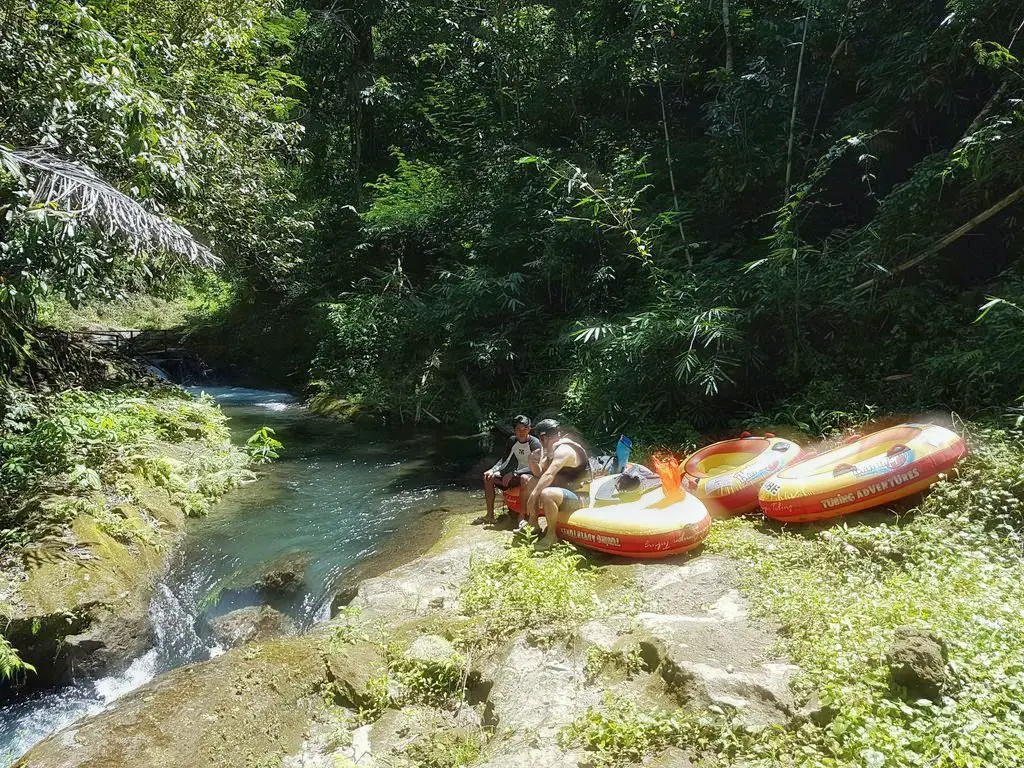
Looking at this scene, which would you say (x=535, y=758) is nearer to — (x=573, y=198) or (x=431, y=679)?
(x=431, y=679)

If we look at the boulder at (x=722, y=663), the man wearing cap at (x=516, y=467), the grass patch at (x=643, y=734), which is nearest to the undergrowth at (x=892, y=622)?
the grass patch at (x=643, y=734)

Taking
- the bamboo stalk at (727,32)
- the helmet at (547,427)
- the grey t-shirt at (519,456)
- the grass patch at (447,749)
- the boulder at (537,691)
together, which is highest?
the bamboo stalk at (727,32)

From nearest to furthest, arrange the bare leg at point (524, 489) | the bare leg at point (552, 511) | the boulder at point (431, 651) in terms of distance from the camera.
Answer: the boulder at point (431, 651) < the bare leg at point (552, 511) < the bare leg at point (524, 489)

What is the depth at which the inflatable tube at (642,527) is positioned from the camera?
16.0 ft

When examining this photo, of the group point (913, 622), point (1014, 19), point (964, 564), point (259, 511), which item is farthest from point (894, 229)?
point (259, 511)

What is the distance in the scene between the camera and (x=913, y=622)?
3.21 meters

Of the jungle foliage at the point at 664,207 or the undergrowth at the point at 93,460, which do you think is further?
the jungle foliage at the point at 664,207

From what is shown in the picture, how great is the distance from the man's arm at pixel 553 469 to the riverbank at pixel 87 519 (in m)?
3.47

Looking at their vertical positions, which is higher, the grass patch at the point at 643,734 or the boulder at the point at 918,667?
the boulder at the point at 918,667

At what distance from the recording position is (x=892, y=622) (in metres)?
3.27

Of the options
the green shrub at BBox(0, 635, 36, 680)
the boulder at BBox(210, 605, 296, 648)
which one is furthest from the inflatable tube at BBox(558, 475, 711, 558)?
the green shrub at BBox(0, 635, 36, 680)

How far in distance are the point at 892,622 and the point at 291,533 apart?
19.2 feet

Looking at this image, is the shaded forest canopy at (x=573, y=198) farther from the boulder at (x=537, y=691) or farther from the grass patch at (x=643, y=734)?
the grass patch at (x=643, y=734)

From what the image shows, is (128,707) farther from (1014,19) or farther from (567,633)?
(1014,19)
